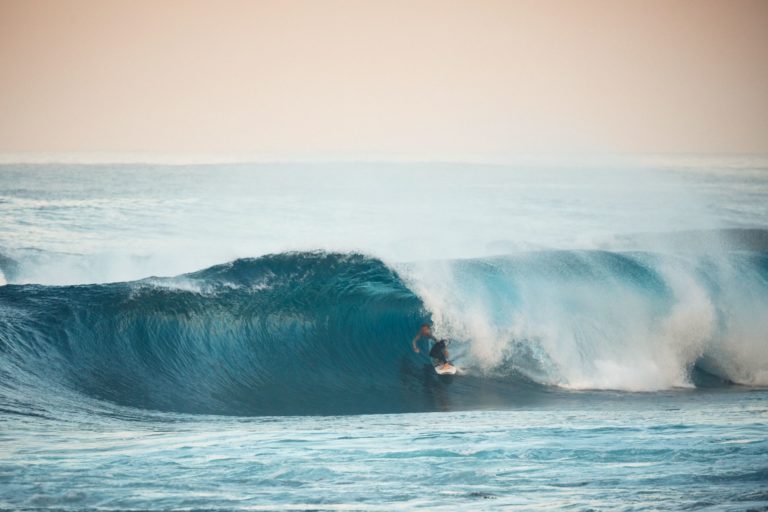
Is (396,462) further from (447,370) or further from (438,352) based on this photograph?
(438,352)

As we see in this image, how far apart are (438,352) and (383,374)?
2.95 ft

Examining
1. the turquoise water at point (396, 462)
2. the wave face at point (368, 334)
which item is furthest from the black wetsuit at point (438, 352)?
the turquoise water at point (396, 462)

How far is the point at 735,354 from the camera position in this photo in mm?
12477

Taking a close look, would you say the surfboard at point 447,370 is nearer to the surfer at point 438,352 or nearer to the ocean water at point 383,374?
the surfer at point 438,352

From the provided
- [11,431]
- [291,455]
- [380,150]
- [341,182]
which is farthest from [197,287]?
[380,150]

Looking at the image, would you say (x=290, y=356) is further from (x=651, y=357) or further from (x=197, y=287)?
(x=651, y=357)

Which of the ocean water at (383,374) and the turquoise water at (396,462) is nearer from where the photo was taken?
the turquoise water at (396,462)

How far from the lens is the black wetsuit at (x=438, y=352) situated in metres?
11.5

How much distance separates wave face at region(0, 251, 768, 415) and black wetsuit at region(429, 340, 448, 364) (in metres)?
0.31

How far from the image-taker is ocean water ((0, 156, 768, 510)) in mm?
6641

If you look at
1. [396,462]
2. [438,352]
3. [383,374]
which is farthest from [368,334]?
[396,462]

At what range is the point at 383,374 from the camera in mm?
11820

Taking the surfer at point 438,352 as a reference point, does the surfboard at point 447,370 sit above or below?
below

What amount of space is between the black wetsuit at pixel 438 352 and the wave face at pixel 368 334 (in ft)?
1.00
